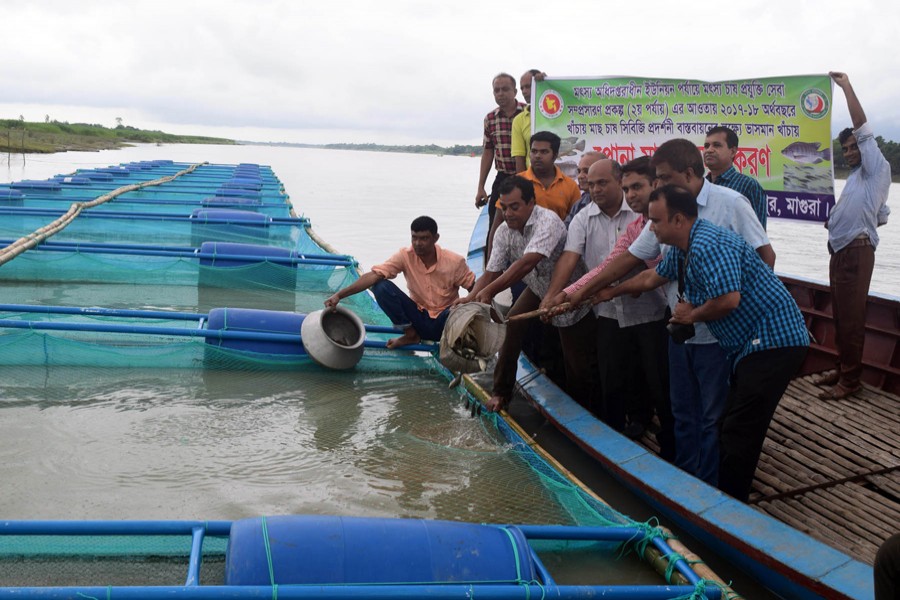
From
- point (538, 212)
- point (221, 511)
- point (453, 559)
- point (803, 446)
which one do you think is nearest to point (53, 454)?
point (221, 511)

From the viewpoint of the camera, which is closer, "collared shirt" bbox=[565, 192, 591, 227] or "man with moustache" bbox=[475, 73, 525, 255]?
"collared shirt" bbox=[565, 192, 591, 227]

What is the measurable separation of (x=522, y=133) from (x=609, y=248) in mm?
2234

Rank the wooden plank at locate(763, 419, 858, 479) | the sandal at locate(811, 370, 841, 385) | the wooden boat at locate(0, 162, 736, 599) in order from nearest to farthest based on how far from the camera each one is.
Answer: the wooden boat at locate(0, 162, 736, 599) < the wooden plank at locate(763, 419, 858, 479) < the sandal at locate(811, 370, 841, 385)

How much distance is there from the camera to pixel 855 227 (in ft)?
15.6

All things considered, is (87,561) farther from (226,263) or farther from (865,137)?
(226,263)

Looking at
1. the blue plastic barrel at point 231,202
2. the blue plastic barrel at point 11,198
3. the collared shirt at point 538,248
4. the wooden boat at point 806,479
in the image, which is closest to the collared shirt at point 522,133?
the collared shirt at point 538,248

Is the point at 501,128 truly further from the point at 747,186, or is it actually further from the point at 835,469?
the point at 835,469

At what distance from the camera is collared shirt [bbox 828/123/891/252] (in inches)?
183

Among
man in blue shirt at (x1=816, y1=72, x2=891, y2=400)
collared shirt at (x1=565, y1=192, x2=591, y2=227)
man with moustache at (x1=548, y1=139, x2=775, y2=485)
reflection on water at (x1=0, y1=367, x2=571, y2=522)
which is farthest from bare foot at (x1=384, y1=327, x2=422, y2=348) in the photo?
man in blue shirt at (x1=816, y1=72, x2=891, y2=400)

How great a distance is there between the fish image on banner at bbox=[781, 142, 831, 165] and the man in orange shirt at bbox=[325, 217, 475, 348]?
7.83ft

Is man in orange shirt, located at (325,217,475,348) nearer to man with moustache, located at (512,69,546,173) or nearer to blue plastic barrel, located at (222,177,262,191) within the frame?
man with moustache, located at (512,69,546,173)

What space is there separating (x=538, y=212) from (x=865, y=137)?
6.45 feet

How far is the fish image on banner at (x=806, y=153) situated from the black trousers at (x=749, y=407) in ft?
8.76

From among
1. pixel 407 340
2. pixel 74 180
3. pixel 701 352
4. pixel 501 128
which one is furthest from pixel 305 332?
pixel 74 180
